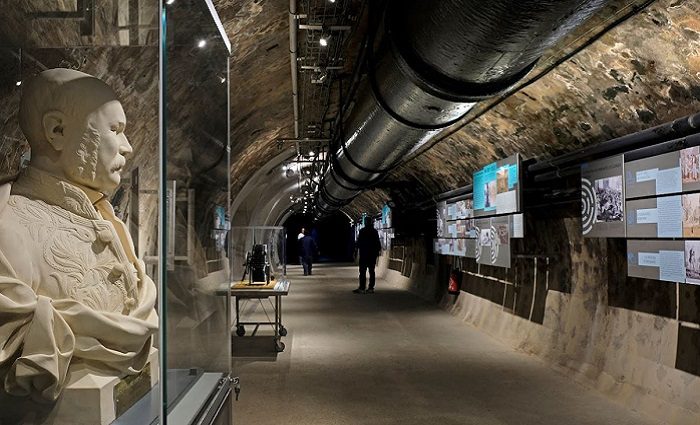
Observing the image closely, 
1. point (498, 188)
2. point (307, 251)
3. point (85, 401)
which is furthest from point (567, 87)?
point (307, 251)

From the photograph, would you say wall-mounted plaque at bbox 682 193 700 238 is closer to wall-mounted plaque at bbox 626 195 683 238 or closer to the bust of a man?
wall-mounted plaque at bbox 626 195 683 238

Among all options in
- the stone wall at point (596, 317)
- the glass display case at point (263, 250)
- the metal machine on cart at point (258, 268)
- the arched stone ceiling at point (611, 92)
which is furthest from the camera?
the glass display case at point (263, 250)

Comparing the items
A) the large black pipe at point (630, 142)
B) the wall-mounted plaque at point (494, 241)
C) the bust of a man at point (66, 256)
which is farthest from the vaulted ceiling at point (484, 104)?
the wall-mounted plaque at point (494, 241)

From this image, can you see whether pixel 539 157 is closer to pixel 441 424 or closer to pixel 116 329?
pixel 441 424

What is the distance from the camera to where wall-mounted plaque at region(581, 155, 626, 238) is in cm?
576

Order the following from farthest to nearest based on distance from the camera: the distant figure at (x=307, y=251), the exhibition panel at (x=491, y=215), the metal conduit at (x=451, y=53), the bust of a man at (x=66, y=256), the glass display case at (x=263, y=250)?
the distant figure at (x=307, y=251) < the glass display case at (x=263, y=250) < the exhibition panel at (x=491, y=215) < the metal conduit at (x=451, y=53) < the bust of a man at (x=66, y=256)

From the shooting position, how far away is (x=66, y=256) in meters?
2.04

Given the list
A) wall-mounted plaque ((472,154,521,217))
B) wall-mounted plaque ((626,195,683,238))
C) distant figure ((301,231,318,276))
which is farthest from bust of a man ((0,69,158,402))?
distant figure ((301,231,318,276))

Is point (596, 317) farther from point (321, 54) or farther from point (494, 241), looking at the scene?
point (321, 54)

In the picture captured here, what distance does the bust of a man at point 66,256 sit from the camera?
1.81 metres

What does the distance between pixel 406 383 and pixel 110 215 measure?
4555 millimetres

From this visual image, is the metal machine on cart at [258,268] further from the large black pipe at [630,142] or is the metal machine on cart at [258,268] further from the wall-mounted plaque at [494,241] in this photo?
the large black pipe at [630,142]

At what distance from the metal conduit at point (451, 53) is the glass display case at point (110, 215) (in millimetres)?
1106

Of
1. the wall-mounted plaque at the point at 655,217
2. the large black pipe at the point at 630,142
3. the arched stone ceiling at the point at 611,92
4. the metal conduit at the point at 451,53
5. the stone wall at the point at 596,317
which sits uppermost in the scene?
the arched stone ceiling at the point at 611,92
